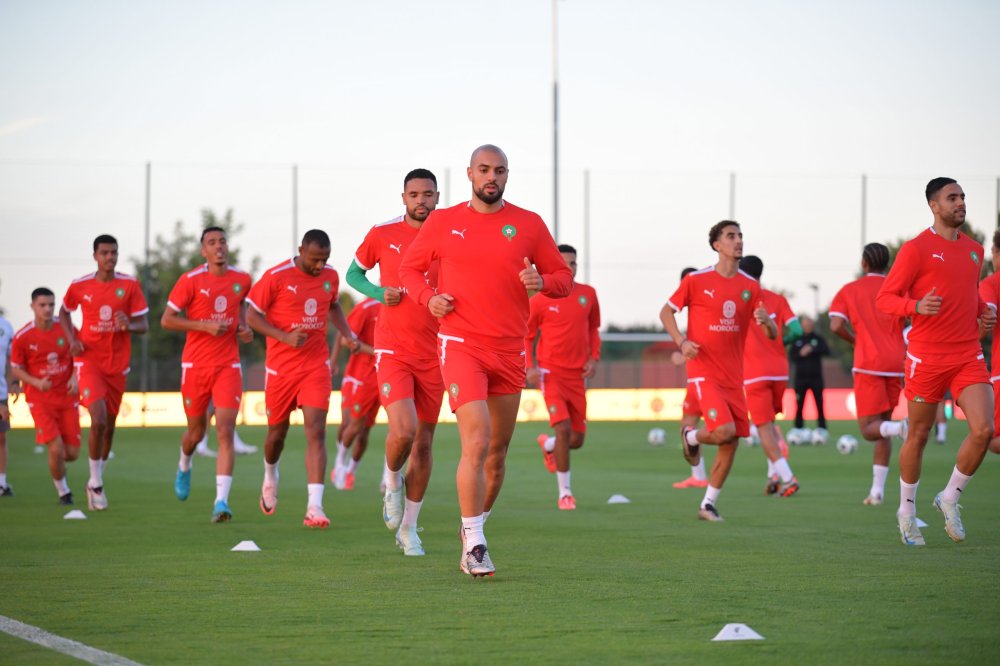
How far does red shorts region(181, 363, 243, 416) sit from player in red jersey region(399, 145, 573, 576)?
4.62 m

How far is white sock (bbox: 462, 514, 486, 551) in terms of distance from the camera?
8.55 m

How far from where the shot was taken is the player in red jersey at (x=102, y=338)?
46.6ft

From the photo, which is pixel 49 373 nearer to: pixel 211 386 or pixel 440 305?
pixel 211 386

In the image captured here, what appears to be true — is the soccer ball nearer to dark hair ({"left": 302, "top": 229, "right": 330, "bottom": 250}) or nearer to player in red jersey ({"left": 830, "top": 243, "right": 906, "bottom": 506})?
player in red jersey ({"left": 830, "top": 243, "right": 906, "bottom": 506})

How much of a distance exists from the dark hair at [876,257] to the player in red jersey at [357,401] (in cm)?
561

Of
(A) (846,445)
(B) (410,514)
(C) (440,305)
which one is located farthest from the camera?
(A) (846,445)

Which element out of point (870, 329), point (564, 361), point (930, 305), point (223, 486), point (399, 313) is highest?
point (930, 305)

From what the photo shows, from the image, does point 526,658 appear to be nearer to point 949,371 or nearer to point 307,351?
point 949,371

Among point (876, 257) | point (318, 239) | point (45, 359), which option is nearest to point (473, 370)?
point (318, 239)

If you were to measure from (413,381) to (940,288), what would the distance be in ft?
12.8

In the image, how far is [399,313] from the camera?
1028 centimetres

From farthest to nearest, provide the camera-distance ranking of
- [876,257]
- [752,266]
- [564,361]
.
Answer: [752,266]
[564,361]
[876,257]

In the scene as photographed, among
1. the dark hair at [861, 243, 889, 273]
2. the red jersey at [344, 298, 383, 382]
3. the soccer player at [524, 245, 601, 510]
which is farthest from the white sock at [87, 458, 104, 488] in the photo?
the dark hair at [861, 243, 889, 273]

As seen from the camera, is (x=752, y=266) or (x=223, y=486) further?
(x=752, y=266)
